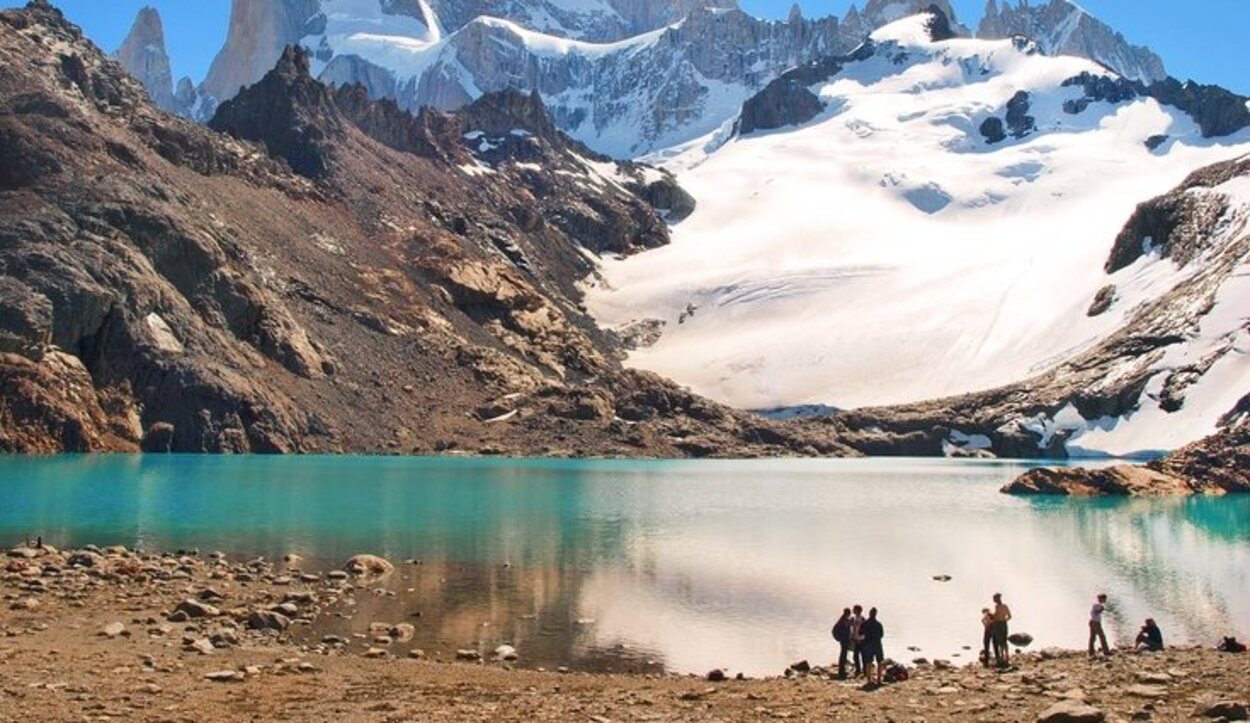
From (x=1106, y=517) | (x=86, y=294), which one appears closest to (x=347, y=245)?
(x=86, y=294)

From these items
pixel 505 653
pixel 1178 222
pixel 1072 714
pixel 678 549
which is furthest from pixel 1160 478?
pixel 1178 222

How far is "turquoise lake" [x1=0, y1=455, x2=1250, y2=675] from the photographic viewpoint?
107 feet

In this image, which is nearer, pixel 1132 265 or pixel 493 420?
pixel 493 420

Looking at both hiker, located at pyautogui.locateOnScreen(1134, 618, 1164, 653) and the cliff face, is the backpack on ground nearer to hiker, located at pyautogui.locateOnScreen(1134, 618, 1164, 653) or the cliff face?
hiker, located at pyautogui.locateOnScreen(1134, 618, 1164, 653)

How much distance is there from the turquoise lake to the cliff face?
1761 centimetres

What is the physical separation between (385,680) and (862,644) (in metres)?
9.75

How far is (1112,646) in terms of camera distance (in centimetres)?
3155

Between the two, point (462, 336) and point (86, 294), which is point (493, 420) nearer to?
point (462, 336)

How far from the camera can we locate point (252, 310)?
126 metres

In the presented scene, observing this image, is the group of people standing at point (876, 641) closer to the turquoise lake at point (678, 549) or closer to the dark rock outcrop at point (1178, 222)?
the turquoise lake at point (678, 549)

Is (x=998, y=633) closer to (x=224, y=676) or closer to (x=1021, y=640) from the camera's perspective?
(x=1021, y=640)

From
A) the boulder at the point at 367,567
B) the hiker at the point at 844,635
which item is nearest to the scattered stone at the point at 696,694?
the hiker at the point at 844,635

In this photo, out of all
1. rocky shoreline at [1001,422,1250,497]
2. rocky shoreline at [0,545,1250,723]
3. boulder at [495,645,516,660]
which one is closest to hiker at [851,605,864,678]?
rocky shoreline at [0,545,1250,723]

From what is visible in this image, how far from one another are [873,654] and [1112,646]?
28.7ft
